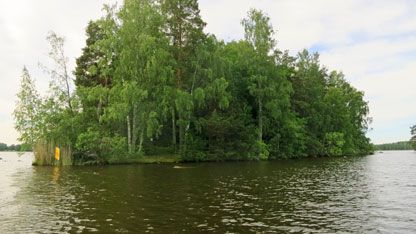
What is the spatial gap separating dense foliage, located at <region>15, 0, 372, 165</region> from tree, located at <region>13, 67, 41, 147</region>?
5.4 inches

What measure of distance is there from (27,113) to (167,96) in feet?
67.9

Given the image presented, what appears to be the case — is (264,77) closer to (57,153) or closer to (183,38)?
(183,38)

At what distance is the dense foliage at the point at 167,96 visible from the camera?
55000 millimetres

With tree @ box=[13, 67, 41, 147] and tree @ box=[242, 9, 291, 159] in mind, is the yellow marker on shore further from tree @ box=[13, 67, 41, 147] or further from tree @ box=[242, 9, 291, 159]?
tree @ box=[242, 9, 291, 159]

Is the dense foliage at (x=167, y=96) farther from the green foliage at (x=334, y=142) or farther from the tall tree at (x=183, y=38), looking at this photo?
the green foliage at (x=334, y=142)

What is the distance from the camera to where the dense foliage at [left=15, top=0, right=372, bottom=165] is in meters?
55.0

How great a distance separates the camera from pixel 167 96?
187 feet

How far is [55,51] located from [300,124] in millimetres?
52875

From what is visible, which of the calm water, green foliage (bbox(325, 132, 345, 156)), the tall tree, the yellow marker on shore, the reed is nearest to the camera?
the calm water

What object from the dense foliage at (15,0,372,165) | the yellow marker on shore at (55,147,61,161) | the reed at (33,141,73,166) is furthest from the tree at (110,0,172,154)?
the yellow marker on shore at (55,147,61,161)

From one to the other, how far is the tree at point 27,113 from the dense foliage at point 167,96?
0.45 ft

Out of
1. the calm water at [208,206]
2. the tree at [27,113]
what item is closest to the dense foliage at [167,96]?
the tree at [27,113]

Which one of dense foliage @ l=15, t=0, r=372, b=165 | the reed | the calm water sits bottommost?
the calm water

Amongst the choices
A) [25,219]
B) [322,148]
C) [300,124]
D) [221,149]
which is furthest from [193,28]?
[25,219]
